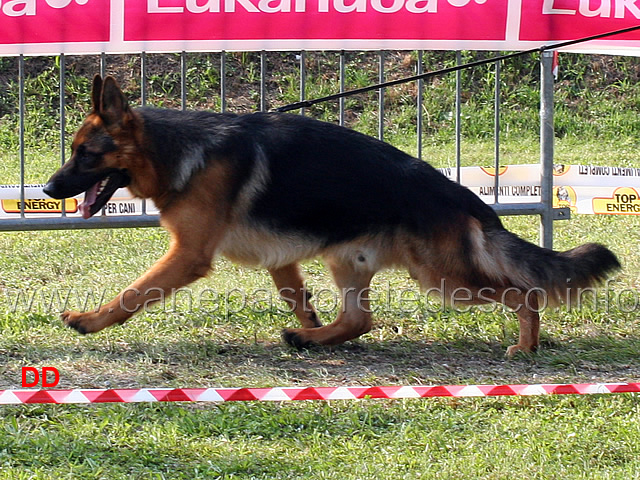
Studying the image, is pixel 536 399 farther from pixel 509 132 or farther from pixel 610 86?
pixel 610 86

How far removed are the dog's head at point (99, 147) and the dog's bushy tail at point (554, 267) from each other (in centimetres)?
203

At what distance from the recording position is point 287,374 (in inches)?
183

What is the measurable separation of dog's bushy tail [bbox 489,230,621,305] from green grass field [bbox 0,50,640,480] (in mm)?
385

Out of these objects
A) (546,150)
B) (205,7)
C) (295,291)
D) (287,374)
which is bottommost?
(287,374)

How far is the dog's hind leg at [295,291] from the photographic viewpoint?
17.4 ft

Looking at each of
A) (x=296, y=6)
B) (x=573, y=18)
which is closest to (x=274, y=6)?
(x=296, y=6)

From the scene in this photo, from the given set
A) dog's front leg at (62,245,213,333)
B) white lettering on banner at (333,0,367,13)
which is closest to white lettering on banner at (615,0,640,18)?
white lettering on banner at (333,0,367,13)

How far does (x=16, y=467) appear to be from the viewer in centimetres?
343

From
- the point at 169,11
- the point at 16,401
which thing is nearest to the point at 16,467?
the point at 16,401

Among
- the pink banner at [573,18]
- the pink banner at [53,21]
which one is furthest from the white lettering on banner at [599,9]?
the pink banner at [53,21]

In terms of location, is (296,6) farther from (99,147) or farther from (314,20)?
(99,147)

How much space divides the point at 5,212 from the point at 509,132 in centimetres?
633

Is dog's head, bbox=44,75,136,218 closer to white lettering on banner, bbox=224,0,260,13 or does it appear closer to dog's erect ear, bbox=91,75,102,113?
dog's erect ear, bbox=91,75,102,113

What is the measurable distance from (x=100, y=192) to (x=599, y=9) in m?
3.36
